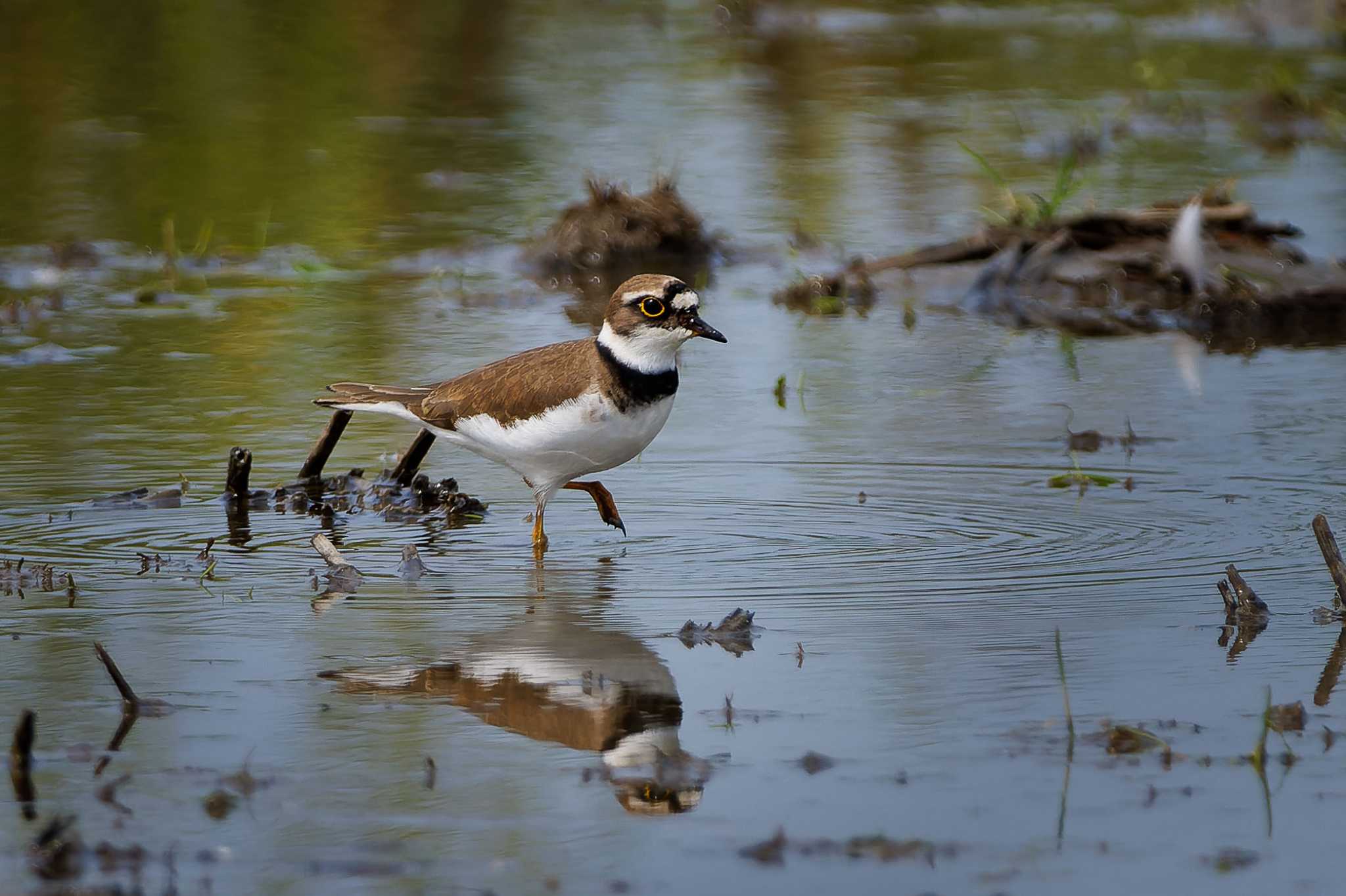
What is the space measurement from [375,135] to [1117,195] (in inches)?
275

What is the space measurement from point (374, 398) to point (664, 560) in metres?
1.66

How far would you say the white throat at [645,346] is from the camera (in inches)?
292

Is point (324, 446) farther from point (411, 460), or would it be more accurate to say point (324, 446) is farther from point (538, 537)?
point (538, 537)

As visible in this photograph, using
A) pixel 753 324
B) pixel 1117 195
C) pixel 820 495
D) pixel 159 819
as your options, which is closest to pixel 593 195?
pixel 753 324

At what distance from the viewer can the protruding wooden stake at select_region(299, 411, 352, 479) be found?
8.27 m

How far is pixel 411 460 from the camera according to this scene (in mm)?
8375

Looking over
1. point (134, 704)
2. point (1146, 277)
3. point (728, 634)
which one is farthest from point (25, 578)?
point (1146, 277)

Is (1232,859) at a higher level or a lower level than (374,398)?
lower

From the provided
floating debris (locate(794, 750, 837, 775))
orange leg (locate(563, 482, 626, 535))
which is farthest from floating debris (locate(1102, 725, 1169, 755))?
orange leg (locate(563, 482, 626, 535))

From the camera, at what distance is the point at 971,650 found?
6012 millimetres

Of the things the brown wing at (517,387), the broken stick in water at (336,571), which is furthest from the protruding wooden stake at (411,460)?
the broken stick in water at (336,571)

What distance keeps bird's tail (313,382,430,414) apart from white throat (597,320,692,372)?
101cm

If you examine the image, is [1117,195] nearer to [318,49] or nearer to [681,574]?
[681,574]

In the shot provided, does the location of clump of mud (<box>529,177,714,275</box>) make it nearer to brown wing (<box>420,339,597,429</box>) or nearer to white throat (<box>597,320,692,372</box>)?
brown wing (<box>420,339,597,429</box>)
